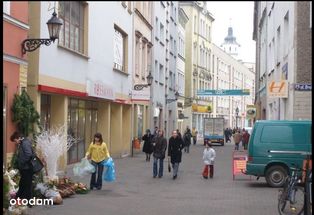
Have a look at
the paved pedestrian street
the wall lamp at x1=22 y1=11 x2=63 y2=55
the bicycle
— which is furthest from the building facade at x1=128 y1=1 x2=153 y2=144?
the bicycle

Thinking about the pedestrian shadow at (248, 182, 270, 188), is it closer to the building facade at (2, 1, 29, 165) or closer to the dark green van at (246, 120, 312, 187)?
the dark green van at (246, 120, 312, 187)

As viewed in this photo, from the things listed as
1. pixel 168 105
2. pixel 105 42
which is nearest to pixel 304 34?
pixel 105 42

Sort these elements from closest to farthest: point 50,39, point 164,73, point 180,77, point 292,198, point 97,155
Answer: point 292,198, point 50,39, point 97,155, point 164,73, point 180,77

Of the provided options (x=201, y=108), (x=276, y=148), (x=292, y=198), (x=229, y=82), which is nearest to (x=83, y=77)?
(x=276, y=148)

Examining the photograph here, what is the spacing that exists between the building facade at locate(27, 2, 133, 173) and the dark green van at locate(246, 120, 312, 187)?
513 centimetres

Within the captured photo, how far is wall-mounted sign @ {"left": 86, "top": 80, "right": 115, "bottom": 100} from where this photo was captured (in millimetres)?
21417

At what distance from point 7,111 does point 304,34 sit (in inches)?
416

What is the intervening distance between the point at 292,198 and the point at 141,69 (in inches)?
988

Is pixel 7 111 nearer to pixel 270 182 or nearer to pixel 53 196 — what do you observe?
pixel 53 196

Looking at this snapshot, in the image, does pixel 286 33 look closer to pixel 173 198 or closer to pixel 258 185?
pixel 258 185

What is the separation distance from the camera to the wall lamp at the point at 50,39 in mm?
12991

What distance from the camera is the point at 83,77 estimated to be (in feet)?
68.5

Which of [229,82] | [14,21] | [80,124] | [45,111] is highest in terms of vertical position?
[229,82]

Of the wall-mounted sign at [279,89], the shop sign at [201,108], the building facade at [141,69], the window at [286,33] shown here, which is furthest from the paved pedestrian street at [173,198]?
the shop sign at [201,108]
